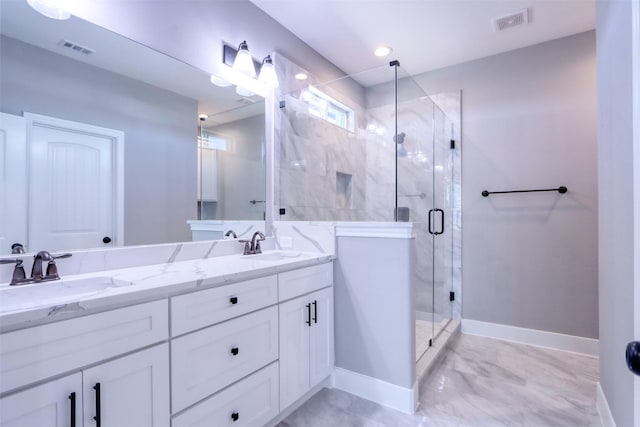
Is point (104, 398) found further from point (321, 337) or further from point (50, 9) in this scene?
point (50, 9)

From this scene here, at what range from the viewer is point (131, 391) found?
40.1 inches

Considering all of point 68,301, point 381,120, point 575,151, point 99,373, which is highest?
point 381,120

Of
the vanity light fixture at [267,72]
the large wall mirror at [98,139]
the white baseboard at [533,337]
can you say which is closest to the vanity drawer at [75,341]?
the large wall mirror at [98,139]

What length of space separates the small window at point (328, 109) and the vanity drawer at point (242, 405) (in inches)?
83.5

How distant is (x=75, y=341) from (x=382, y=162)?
113 inches

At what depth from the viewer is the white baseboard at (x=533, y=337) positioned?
2531 mm

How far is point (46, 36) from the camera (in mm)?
1302

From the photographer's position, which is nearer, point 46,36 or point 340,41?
point 46,36

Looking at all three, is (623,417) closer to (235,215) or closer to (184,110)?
(235,215)

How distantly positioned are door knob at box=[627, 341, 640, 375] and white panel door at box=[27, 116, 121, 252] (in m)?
1.77

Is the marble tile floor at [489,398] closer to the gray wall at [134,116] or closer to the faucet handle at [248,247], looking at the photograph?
the faucet handle at [248,247]

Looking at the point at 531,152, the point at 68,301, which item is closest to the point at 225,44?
the point at 68,301

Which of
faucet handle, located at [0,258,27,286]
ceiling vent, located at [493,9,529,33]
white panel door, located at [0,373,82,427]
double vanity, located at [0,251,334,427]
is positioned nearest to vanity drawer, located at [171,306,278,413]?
double vanity, located at [0,251,334,427]

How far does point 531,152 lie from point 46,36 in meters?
3.33
